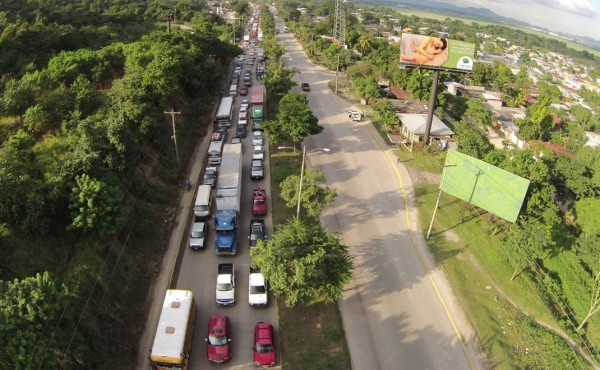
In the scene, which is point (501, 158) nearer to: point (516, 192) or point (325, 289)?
point (516, 192)

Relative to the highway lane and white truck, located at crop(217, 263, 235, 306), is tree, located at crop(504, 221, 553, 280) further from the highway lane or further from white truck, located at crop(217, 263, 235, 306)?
white truck, located at crop(217, 263, 235, 306)

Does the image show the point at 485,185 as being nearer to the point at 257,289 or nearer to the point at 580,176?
the point at 580,176

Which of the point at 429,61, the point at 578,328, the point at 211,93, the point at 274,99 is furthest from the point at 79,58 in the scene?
the point at 578,328

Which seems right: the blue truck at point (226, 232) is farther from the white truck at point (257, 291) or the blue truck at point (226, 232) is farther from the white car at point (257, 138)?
the white car at point (257, 138)

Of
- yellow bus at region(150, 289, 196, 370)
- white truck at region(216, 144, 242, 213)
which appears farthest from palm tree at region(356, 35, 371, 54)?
yellow bus at region(150, 289, 196, 370)

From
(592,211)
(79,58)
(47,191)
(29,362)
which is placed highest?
(79,58)

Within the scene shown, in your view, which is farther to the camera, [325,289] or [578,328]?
[578,328]

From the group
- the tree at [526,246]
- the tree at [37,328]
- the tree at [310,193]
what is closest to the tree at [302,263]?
the tree at [310,193]
